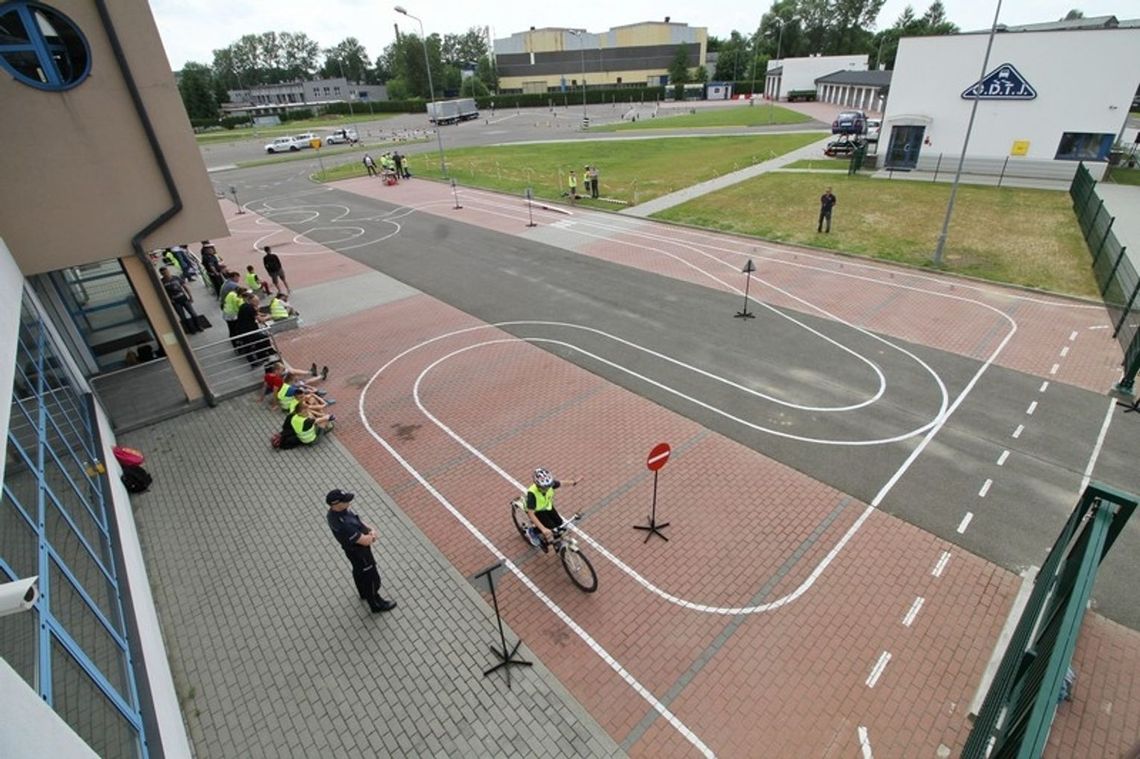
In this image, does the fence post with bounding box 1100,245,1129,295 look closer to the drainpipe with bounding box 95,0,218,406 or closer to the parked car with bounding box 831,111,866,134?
the drainpipe with bounding box 95,0,218,406

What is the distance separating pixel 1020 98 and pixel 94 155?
39396mm

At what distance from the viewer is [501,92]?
12281 cm

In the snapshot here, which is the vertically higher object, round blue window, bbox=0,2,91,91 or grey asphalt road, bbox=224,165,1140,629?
round blue window, bbox=0,2,91,91

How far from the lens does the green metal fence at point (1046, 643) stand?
371cm

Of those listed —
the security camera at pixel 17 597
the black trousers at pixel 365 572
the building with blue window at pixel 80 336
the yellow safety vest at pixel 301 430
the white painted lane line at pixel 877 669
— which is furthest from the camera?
the yellow safety vest at pixel 301 430

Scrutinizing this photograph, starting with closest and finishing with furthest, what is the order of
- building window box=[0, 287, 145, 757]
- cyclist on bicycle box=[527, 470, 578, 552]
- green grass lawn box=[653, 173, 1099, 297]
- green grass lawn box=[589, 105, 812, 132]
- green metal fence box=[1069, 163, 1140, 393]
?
1. building window box=[0, 287, 145, 757]
2. cyclist on bicycle box=[527, 470, 578, 552]
3. green metal fence box=[1069, 163, 1140, 393]
4. green grass lawn box=[653, 173, 1099, 297]
5. green grass lawn box=[589, 105, 812, 132]

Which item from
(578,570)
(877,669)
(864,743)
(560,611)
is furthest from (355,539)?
(877,669)

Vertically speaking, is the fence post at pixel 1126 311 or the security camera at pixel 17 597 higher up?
the security camera at pixel 17 597

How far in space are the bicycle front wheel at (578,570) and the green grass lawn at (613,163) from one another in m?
24.9

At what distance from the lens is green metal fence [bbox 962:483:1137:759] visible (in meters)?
3.71

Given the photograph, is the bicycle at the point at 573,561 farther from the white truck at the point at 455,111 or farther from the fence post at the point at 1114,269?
the white truck at the point at 455,111

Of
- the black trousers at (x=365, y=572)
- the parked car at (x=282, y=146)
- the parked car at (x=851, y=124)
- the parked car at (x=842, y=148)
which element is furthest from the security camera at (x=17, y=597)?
the parked car at (x=282, y=146)

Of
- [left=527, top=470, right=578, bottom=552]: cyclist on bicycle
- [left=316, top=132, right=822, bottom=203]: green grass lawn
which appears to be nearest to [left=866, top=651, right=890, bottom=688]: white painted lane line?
[left=527, top=470, right=578, bottom=552]: cyclist on bicycle

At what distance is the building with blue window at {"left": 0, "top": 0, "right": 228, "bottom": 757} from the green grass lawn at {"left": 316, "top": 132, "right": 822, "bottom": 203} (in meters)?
22.4
